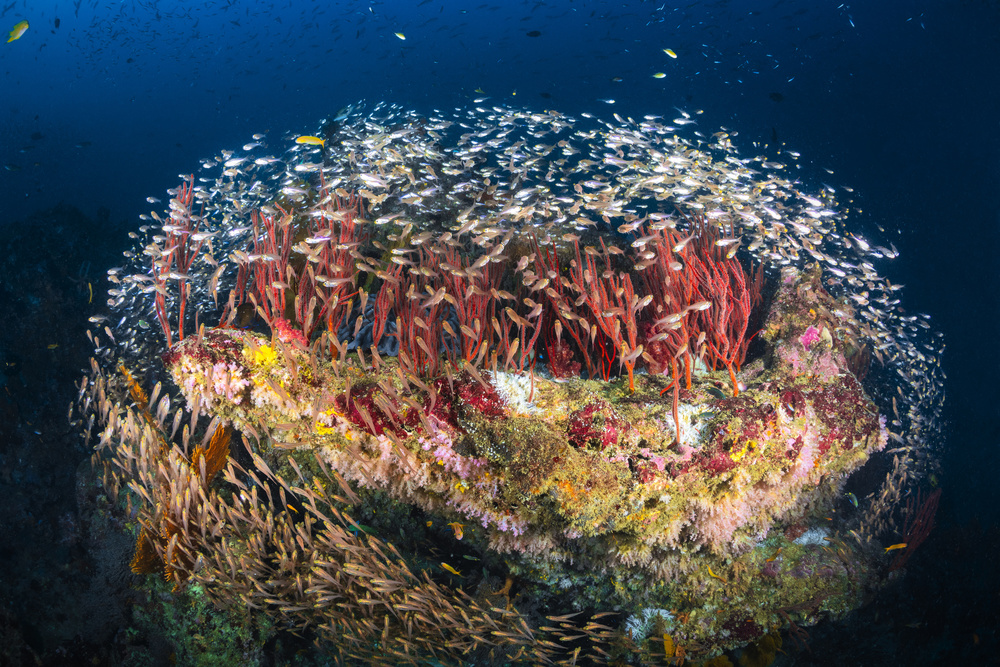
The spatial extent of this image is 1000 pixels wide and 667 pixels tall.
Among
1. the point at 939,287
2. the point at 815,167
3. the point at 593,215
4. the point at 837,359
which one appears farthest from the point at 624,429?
the point at 815,167

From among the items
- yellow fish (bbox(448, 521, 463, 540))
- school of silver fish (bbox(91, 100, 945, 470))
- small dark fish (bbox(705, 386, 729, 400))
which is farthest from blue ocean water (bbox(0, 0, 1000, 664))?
yellow fish (bbox(448, 521, 463, 540))

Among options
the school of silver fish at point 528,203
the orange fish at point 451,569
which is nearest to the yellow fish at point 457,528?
the orange fish at point 451,569

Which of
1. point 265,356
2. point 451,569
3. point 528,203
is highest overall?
point 528,203

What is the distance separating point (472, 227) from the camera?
13.6 feet

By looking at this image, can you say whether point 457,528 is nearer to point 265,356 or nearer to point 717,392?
point 265,356

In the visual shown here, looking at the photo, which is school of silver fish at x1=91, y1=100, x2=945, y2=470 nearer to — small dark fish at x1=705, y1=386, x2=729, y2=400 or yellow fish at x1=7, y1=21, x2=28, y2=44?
small dark fish at x1=705, y1=386, x2=729, y2=400

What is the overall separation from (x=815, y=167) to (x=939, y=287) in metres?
A: 25.1

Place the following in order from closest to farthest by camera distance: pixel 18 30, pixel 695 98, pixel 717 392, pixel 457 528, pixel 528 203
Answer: pixel 717 392 → pixel 457 528 → pixel 528 203 → pixel 18 30 → pixel 695 98

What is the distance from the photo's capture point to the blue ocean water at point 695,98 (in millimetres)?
20797

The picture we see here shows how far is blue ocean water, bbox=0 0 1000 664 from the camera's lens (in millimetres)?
20797

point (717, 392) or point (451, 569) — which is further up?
point (717, 392)

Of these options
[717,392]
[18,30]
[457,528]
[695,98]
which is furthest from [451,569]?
[695,98]

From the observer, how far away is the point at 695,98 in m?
81.6

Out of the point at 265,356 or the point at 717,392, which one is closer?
the point at 717,392
